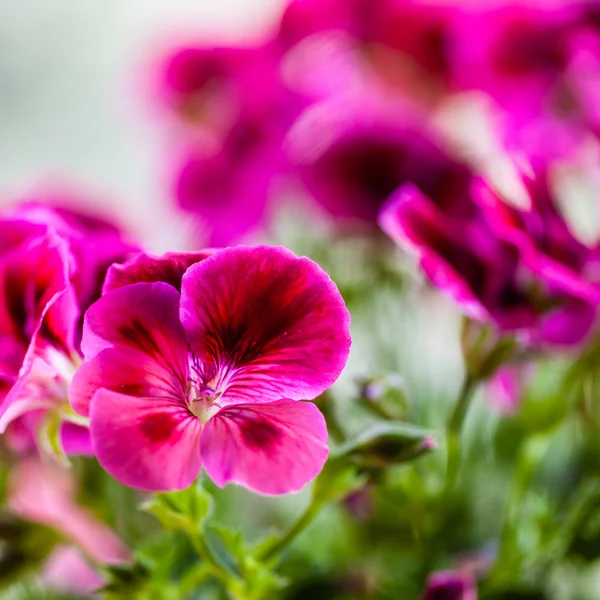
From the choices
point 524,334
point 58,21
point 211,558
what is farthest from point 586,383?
point 58,21

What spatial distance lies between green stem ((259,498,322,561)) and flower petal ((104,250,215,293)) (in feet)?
0.26

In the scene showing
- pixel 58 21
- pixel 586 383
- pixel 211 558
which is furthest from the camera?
pixel 58 21

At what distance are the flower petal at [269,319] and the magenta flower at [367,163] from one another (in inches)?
8.5

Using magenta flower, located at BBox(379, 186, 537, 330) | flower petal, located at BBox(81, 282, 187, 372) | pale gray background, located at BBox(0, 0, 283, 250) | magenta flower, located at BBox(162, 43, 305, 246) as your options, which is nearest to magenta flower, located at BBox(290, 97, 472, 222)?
magenta flower, located at BBox(162, 43, 305, 246)

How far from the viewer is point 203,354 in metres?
0.24

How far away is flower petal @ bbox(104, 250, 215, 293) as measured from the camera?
221 millimetres

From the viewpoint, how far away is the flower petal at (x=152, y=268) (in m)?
0.22

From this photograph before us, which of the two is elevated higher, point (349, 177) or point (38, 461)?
point (349, 177)

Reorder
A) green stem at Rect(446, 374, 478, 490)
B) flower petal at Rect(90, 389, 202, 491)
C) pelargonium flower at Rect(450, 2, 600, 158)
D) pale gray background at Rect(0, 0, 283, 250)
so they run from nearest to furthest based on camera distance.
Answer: flower petal at Rect(90, 389, 202, 491)
green stem at Rect(446, 374, 478, 490)
pelargonium flower at Rect(450, 2, 600, 158)
pale gray background at Rect(0, 0, 283, 250)

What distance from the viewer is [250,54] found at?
0.48 meters

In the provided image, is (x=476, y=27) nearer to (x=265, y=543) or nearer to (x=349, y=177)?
(x=349, y=177)

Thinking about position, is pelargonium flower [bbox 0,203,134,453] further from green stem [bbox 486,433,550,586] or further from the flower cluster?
green stem [bbox 486,433,550,586]

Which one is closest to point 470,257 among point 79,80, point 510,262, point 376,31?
point 510,262

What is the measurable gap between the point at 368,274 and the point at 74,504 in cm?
19
